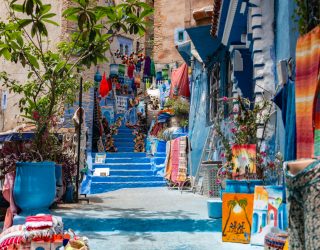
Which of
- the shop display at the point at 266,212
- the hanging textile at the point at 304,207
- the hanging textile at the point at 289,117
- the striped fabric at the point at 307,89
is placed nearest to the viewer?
the hanging textile at the point at 304,207

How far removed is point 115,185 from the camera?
1220cm

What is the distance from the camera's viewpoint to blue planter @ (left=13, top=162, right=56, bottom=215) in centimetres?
566

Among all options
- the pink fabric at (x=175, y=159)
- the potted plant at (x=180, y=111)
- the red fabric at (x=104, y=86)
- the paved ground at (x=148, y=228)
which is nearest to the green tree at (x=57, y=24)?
the paved ground at (x=148, y=228)

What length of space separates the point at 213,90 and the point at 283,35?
5.13 meters

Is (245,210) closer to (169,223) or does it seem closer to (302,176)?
(169,223)

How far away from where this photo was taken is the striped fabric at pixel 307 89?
12.8 ft

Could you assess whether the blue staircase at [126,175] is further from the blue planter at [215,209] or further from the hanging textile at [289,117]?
the hanging textile at [289,117]

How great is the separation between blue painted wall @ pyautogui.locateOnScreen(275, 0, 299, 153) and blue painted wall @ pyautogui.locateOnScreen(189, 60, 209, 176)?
5.36 m

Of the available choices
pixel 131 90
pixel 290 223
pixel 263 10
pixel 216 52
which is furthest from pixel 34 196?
pixel 131 90

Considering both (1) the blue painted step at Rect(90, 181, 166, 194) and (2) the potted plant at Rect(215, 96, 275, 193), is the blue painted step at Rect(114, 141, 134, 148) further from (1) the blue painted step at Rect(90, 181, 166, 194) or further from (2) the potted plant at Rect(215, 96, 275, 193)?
(2) the potted plant at Rect(215, 96, 275, 193)

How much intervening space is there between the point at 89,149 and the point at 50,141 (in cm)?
1027

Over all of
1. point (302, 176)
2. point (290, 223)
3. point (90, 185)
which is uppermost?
point (302, 176)

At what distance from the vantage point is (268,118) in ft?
19.3

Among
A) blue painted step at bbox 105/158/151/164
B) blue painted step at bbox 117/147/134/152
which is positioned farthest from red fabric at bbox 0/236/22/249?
blue painted step at bbox 117/147/134/152
